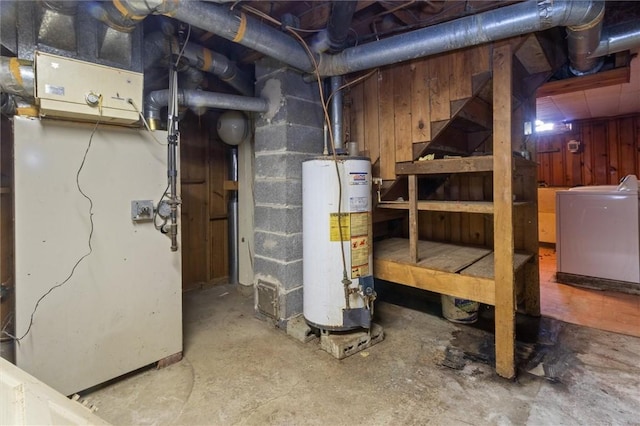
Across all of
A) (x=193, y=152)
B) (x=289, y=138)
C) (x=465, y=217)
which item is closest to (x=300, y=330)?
(x=289, y=138)


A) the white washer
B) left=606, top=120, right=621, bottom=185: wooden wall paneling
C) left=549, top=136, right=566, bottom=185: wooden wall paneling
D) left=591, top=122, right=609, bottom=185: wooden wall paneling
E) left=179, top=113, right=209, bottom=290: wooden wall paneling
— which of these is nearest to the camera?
the white washer

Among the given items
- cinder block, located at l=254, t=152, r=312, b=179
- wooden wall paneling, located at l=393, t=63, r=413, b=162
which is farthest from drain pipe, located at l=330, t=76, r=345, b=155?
wooden wall paneling, located at l=393, t=63, r=413, b=162

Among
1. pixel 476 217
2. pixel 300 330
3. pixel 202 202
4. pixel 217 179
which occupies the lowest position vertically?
pixel 300 330

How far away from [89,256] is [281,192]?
1239 millimetres

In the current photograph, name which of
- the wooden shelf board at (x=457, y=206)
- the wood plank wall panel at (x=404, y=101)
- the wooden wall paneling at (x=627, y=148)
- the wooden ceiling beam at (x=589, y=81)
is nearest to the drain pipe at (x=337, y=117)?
the wood plank wall panel at (x=404, y=101)

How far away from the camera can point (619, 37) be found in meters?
1.84

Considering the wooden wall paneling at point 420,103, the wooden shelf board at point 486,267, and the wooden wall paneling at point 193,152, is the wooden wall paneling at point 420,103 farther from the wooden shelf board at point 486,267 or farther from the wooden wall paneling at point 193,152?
the wooden wall paneling at point 193,152

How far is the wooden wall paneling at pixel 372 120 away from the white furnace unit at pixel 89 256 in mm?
1428

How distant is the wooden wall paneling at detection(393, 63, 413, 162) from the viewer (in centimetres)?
218

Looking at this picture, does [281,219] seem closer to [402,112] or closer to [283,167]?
[283,167]

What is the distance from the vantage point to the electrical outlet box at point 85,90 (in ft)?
4.71

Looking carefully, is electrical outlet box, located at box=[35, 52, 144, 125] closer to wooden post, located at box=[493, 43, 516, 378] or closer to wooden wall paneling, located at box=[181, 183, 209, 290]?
wooden wall paneling, located at box=[181, 183, 209, 290]

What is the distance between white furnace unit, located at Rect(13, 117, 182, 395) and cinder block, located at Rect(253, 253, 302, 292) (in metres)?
0.73

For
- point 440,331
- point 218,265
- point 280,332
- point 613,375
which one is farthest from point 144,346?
point 613,375
